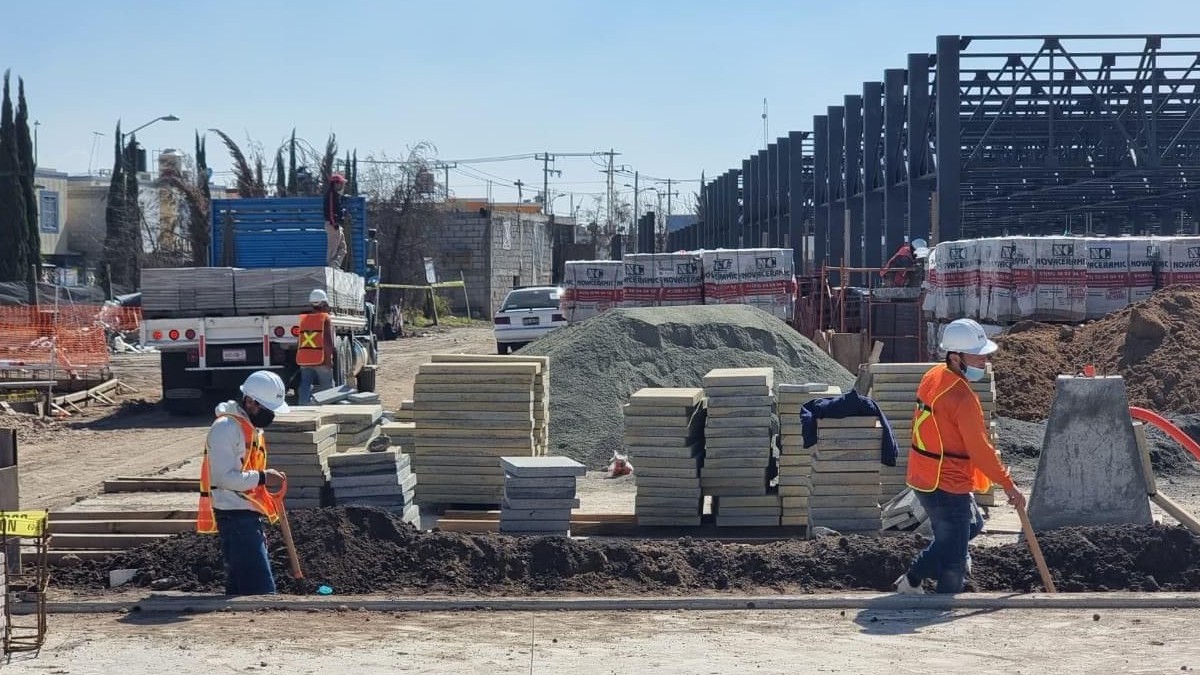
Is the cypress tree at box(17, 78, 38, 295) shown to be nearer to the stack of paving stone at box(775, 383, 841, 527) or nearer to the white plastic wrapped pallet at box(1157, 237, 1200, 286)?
the white plastic wrapped pallet at box(1157, 237, 1200, 286)

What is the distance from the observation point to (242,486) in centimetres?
866

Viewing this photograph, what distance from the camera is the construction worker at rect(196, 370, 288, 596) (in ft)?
28.6

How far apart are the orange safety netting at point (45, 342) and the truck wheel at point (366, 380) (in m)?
5.06

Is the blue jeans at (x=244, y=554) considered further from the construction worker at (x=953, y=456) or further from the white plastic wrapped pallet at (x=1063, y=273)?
the white plastic wrapped pallet at (x=1063, y=273)

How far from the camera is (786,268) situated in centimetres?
2911

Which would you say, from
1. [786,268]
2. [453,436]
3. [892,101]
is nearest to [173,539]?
[453,436]

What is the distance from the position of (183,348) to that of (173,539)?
1021 cm

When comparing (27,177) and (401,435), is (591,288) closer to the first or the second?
(401,435)

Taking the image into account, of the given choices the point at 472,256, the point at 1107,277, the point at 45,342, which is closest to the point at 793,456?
the point at 1107,277

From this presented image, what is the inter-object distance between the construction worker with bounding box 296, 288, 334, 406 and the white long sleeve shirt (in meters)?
8.83

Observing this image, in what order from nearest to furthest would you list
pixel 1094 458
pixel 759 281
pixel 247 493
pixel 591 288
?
pixel 247 493 → pixel 1094 458 → pixel 759 281 → pixel 591 288

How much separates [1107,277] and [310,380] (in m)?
14.1

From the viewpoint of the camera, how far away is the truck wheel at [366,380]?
23.2 meters

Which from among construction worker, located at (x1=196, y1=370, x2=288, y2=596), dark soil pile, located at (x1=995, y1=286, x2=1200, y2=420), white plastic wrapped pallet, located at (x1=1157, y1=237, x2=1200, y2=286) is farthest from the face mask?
white plastic wrapped pallet, located at (x1=1157, y1=237, x2=1200, y2=286)
